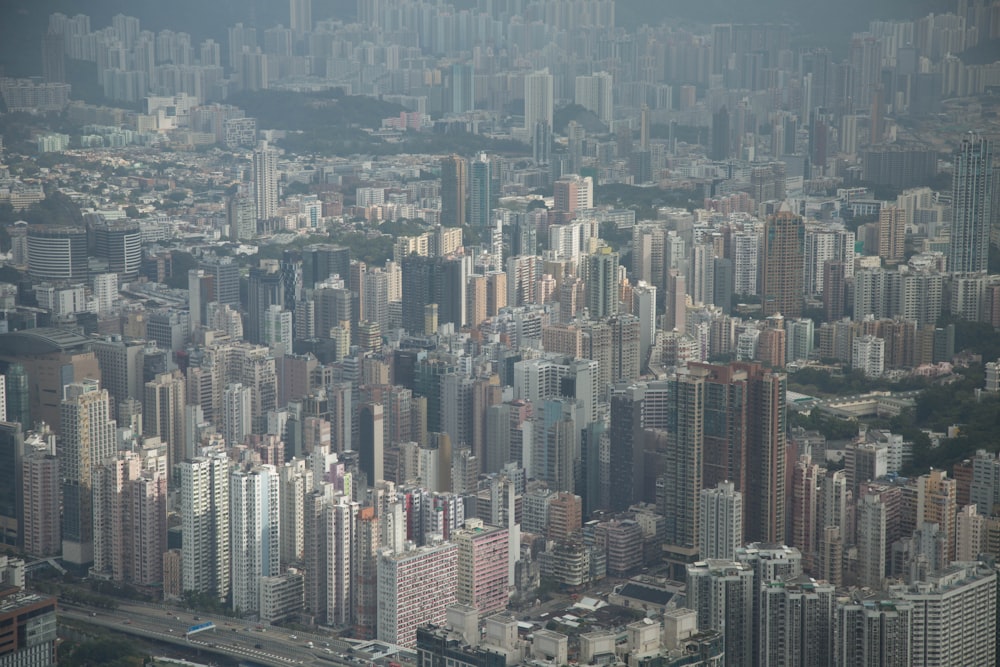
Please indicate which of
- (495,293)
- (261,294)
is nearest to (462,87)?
(495,293)

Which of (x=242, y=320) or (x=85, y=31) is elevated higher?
(x=85, y=31)

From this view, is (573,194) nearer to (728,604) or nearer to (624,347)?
→ (624,347)

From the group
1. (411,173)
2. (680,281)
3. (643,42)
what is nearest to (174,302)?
(680,281)

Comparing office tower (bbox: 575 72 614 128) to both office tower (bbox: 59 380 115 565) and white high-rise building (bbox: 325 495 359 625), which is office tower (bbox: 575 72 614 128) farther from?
white high-rise building (bbox: 325 495 359 625)

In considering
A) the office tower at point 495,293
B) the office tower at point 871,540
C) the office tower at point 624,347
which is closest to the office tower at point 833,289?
the office tower at point 624,347

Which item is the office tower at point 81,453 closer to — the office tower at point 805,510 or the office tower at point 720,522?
the office tower at point 720,522

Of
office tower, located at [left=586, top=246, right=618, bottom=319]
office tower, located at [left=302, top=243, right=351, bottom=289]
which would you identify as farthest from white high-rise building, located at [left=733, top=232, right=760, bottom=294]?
office tower, located at [left=302, top=243, right=351, bottom=289]

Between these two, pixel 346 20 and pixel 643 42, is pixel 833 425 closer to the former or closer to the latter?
pixel 643 42
